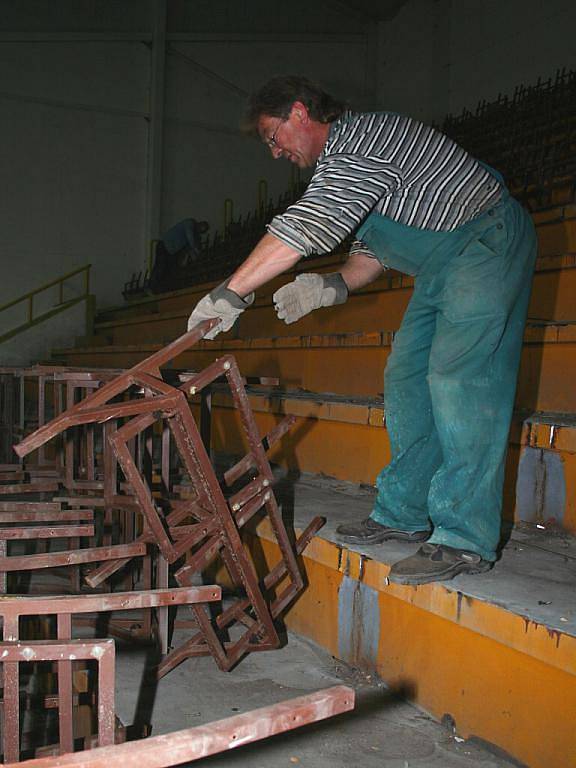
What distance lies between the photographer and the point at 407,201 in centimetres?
152

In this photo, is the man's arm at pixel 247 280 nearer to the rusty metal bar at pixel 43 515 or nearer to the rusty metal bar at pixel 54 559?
the rusty metal bar at pixel 54 559

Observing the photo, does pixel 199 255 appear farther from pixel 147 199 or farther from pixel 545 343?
pixel 545 343

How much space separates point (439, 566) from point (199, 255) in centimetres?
658

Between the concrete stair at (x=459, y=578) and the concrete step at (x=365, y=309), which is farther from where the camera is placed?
the concrete step at (x=365, y=309)

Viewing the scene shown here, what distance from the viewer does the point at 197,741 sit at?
59cm

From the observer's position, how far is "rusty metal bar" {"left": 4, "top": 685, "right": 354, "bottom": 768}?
567 mm

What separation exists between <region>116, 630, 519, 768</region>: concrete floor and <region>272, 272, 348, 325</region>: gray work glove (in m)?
0.83

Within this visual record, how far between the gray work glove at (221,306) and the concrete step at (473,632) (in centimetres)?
61

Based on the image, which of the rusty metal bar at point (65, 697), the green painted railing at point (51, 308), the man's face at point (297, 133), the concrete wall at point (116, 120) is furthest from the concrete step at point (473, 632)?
the concrete wall at point (116, 120)

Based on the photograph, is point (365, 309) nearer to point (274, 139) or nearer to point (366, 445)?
point (366, 445)

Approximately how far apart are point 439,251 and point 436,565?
673 millimetres

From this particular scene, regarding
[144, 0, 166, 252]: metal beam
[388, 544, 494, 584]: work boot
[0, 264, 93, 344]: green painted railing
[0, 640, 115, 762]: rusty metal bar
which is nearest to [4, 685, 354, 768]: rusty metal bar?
[0, 640, 115, 762]: rusty metal bar

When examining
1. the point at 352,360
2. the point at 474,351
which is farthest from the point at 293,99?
the point at 352,360

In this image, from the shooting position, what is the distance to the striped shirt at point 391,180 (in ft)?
4.59
